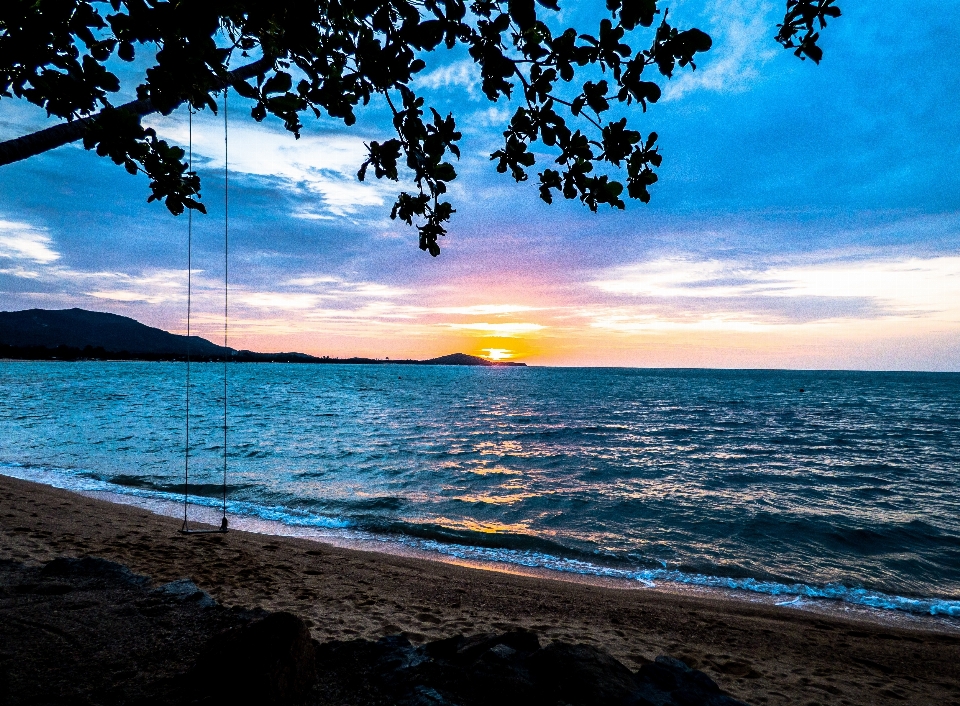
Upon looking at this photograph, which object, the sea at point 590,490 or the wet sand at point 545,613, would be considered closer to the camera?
the wet sand at point 545,613

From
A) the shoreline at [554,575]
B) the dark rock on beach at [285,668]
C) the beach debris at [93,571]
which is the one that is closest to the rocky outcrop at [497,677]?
the dark rock on beach at [285,668]

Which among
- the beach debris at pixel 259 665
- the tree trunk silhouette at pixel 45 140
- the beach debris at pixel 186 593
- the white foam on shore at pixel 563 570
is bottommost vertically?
the white foam on shore at pixel 563 570

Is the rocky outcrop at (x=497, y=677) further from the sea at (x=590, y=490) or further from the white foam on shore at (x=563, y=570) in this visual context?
the sea at (x=590, y=490)

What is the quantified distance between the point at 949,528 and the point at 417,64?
54.2 ft

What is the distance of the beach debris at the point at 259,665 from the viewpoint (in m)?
3.43

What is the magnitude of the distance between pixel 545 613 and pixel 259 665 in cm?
480

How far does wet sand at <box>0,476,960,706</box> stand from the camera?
569 centimetres

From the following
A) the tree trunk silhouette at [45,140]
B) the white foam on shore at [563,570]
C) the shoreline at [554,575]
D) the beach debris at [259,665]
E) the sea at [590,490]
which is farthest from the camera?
the sea at [590,490]

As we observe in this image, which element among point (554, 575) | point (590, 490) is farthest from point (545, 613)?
point (590, 490)

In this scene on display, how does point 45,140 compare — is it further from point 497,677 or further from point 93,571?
point 93,571

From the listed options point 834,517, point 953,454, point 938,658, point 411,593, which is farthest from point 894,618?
point 953,454

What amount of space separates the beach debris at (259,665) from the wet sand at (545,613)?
2000 millimetres

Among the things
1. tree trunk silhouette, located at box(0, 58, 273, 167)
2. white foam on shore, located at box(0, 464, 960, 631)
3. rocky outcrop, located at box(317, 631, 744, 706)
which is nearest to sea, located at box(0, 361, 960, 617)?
white foam on shore, located at box(0, 464, 960, 631)

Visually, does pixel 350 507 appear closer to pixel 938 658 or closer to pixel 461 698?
pixel 461 698
